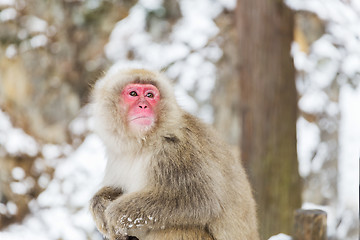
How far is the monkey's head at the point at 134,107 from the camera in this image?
2930mm

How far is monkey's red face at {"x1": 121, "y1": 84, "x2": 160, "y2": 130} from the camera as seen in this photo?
291 centimetres

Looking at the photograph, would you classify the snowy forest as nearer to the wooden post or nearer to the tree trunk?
the tree trunk

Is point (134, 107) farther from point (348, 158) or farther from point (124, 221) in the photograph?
point (348, 158)

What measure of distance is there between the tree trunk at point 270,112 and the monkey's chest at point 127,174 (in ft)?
7.83

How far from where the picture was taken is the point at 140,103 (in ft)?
9.62

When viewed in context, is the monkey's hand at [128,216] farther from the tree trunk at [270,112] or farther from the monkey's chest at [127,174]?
the tree trunk at [270,112]

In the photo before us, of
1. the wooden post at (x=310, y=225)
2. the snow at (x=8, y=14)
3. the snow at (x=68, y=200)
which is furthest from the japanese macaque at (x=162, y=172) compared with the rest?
the snow at (x=8, y=14)

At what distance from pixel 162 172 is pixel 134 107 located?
0.43 m

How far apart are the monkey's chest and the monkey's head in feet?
0.55

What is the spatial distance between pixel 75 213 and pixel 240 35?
3.37m

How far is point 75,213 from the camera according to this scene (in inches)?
274

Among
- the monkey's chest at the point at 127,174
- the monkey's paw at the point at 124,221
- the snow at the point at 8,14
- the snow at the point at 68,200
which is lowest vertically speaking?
the snow at the point at 68,200

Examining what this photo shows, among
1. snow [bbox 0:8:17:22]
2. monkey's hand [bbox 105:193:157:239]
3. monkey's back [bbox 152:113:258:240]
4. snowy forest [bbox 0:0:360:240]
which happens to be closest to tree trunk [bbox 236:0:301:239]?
snowy forest [bbox 0:0:360:240]

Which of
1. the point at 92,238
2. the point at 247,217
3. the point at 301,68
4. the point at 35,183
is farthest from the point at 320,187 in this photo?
the point at 247,217
